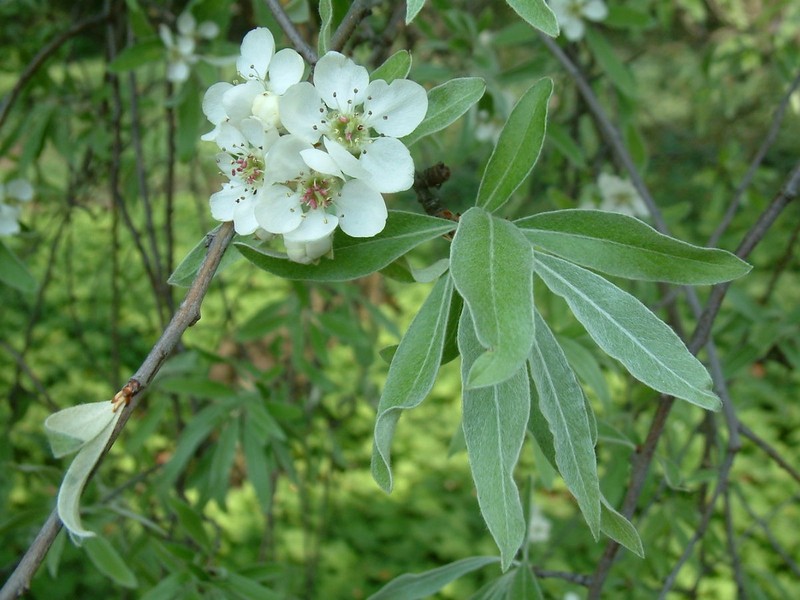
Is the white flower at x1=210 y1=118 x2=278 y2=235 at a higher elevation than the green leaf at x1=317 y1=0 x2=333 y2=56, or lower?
lower

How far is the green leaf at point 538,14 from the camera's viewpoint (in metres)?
0.68

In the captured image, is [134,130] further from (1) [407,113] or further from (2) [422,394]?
(2) [422,394]

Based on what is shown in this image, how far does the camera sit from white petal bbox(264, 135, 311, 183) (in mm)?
687

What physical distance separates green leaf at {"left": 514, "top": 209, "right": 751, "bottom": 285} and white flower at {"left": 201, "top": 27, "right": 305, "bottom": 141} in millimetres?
252

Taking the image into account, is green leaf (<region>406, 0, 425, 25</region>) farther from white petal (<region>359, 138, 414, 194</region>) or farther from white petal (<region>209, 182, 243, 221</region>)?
white petal (<region>209, 182, 243, 221</region>)

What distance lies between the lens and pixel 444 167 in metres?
0.80

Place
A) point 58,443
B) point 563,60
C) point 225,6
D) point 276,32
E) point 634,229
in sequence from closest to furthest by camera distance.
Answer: point 58,443 → point 634,229 → point 276,32 → point 563,60 → point 225,6

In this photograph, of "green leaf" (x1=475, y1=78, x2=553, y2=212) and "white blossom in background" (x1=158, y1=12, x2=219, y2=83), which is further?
"white blossom in background" (x1=158, y1=12, x2=219, y2=83)

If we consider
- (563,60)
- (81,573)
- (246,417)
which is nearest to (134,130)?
(246,417)

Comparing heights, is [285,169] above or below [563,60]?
above

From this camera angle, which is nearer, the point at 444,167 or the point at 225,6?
the point at 444,167

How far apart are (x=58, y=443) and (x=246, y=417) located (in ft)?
3.40

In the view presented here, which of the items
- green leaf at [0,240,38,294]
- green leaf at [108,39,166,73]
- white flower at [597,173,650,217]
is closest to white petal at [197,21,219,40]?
green leaf at [108,39,166,73]

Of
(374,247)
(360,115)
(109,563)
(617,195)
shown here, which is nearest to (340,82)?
(360,115)
